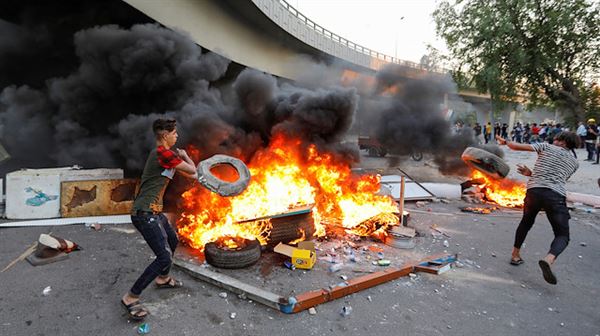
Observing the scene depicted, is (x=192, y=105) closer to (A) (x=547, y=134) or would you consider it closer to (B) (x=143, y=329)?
(B) (x=143, y=329)

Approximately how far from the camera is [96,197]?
279 inches

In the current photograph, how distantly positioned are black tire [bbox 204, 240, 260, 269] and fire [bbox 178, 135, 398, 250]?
0.52 meters

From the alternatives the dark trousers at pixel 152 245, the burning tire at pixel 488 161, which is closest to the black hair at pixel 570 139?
the burning tire at pixel 488 161

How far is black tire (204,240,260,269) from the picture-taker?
4.75 metres

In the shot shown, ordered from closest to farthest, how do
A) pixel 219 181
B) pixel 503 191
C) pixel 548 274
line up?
1. pixel 548 274
2. pixel 219 181
3. pixel 503 191

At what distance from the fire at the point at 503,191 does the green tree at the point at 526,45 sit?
10366mm

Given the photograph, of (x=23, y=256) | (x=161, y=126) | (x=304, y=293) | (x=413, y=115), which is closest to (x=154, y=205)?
(x=161, y=126)

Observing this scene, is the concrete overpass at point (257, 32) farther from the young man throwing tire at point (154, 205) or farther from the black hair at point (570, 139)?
the young man throwing tire at point (154, 205)

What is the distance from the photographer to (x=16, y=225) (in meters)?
6.21

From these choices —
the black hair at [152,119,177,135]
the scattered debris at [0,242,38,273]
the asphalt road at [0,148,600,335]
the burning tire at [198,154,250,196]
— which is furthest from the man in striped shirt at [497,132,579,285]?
the scattered debris at [0,242,38,273]

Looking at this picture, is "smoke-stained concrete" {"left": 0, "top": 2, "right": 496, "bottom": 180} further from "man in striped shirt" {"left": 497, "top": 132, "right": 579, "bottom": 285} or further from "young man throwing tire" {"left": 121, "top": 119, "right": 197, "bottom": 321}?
"young man throwing tire" {"left": 121, "top": 119, "right": 197, "bottom": 321}

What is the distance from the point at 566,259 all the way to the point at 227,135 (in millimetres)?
6490

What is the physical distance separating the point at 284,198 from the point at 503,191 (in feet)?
22.3

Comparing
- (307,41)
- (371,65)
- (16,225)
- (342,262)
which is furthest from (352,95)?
(371,65)
